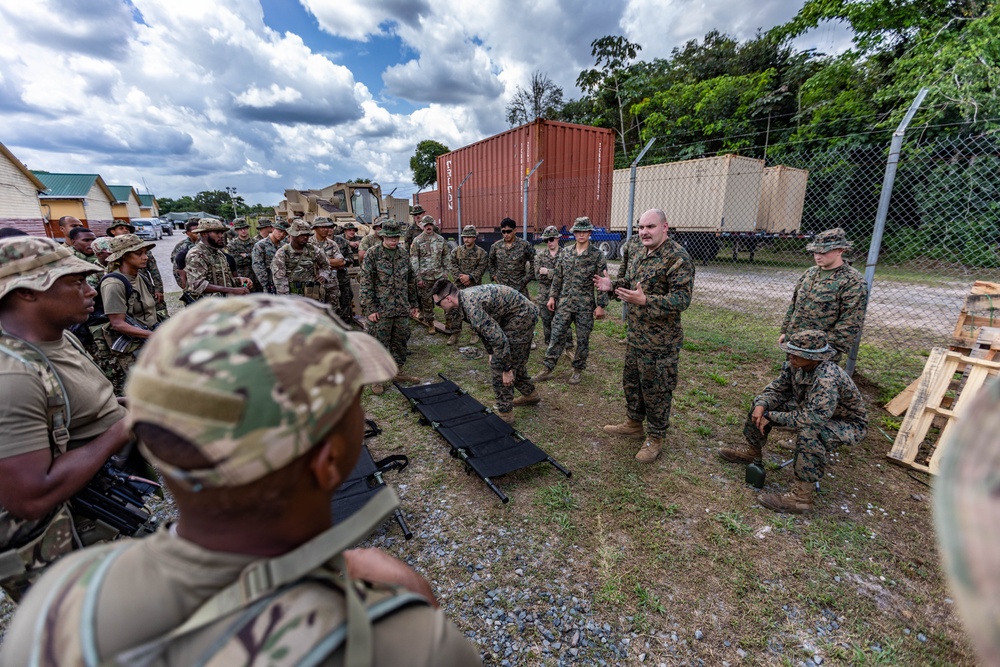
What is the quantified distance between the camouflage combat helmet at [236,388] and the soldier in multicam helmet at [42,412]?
3.58 feet

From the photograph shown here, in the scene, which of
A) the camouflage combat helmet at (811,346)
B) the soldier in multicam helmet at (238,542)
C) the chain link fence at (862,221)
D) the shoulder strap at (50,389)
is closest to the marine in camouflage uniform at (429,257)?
the camouflage combat helmet at (811,346)

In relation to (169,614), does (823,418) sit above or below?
below

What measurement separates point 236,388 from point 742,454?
3.79 meters

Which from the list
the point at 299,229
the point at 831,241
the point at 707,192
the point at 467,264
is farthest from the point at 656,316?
the point at 707,192

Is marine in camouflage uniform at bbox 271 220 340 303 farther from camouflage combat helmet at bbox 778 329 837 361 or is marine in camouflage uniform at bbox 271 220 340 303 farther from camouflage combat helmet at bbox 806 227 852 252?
camouflage combat helmet at bbox 806 227 852 252

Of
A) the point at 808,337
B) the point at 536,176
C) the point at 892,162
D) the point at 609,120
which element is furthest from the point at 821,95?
the point at 808,337

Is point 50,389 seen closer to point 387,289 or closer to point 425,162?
point 387,289

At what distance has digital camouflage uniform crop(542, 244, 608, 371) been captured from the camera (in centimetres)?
507

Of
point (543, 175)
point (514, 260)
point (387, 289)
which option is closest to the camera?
point (387, 289)

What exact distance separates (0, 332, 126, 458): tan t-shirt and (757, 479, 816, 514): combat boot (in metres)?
3.71

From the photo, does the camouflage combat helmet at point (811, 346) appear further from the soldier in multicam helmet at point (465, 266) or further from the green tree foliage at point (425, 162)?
the green tree foliage at point (425, 162)

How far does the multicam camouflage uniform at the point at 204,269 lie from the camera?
527 cm

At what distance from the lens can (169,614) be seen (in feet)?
2.11

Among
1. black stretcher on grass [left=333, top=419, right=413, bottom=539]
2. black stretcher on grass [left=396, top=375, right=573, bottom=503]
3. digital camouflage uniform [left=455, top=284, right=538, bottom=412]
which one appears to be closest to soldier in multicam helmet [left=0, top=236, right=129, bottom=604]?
black stretcher on grass [left=333, top=419, right=413, bottom=539]
